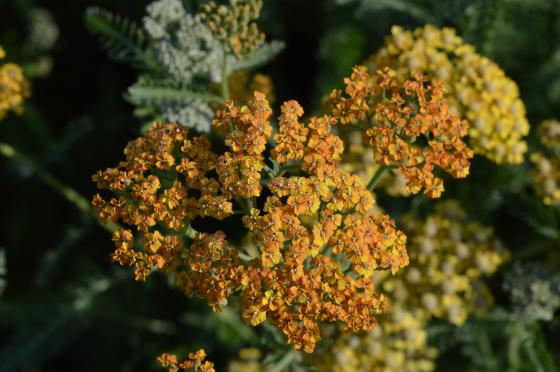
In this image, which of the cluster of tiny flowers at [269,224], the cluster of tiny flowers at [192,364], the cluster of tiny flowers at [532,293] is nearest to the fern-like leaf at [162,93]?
the cluster of tiny flowers at [269,224]

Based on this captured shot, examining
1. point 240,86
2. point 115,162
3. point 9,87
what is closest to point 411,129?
point 240,86

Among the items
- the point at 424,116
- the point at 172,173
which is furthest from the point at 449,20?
the point at 172,173

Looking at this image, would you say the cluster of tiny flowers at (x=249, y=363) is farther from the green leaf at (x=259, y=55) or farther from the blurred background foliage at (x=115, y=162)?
the green leaf at (x=259, y=55)

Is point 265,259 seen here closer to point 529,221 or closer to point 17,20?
point 529,221

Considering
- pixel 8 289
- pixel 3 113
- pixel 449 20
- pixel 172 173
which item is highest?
pixel 449 20

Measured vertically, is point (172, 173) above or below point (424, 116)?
below

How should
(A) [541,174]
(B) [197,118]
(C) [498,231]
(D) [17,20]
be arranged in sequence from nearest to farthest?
(B) [197,118], (A) [541,174], (C) [498,231], (D) [17,20]

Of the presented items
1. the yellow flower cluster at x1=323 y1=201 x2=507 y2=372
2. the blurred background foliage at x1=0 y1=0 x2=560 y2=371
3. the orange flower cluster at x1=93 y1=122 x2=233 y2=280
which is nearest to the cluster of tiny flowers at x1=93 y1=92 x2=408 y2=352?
the orange flower cluster at x1=93 y1=122 x2=233 y2=280

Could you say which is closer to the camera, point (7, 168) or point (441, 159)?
point (441, 159)
